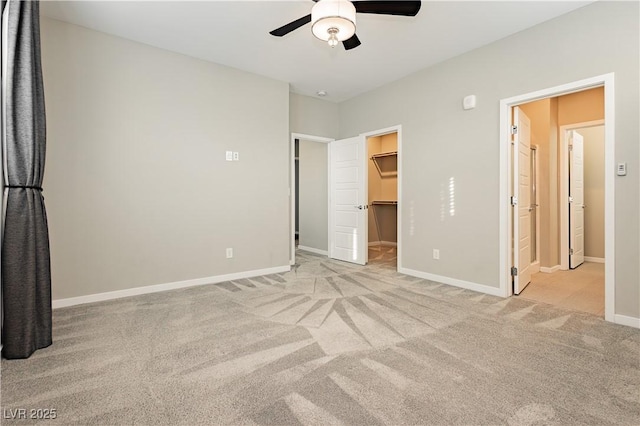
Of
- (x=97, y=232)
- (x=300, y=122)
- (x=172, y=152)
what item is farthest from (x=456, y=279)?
(x=97, y=232)

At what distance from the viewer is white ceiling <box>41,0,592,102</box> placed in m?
2.82

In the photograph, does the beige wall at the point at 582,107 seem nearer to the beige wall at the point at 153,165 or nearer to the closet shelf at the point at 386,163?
the closet shelf at the point at 386,163

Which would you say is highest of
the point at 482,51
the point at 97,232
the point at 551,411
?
the point at 482,51

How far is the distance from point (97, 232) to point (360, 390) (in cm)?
311

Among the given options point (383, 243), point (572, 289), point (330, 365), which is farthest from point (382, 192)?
point (330, 365)

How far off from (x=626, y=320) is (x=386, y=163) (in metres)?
5.36

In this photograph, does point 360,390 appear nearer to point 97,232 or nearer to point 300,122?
point 97,232

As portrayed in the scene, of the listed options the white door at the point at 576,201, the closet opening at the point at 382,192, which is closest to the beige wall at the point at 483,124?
the closet opening at the point at 382,192

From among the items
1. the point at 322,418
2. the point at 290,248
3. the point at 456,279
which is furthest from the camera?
the point at 290,248

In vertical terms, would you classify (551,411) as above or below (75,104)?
below

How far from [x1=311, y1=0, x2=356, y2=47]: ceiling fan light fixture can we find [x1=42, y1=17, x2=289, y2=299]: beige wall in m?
2.24

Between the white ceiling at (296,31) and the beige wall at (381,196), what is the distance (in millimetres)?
3145

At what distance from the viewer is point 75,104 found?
3.11m

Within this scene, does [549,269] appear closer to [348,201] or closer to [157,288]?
[348,201]
